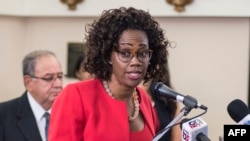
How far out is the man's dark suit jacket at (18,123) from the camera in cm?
231

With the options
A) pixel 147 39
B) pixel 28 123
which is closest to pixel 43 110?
pixel 28 123

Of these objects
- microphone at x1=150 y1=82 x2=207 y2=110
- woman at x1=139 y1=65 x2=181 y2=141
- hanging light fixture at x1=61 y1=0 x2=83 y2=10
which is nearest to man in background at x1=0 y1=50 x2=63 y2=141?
woman at x1=139 y1=65 x2=181 y2=141

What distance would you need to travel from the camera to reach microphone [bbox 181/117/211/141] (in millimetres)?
1271

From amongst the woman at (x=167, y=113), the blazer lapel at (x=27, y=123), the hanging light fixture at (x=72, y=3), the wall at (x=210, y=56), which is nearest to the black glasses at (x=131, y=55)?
the woman at (x=167, y=113)

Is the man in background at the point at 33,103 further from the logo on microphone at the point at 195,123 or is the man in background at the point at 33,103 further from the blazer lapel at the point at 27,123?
the logo on microphone at the point at 195,123

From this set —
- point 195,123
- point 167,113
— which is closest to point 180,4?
point 167,113

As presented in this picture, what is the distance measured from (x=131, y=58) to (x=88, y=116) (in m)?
0.22

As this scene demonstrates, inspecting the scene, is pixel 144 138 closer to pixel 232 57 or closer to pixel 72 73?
pixel 232 57

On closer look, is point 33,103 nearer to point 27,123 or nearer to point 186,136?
point 27,123

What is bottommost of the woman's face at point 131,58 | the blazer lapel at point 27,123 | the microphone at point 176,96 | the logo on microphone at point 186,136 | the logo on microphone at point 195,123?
the blazer lapel at point 27,123

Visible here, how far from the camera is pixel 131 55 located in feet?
4.86

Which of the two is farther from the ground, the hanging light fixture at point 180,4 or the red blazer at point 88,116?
the hanging light fixture at point 180,4

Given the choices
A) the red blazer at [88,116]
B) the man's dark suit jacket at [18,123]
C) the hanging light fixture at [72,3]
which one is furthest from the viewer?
the hanging light fixture at [72,3]

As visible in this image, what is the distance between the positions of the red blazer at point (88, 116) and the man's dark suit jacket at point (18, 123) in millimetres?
849
